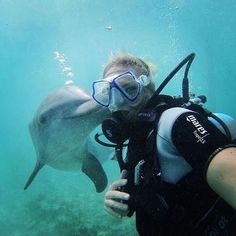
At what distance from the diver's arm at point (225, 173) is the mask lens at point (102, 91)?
1348mm

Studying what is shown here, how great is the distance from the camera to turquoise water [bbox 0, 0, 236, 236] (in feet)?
42.2

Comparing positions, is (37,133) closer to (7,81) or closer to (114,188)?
(114,188)

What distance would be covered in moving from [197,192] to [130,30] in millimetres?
38136

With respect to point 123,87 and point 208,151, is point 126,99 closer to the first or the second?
point 123,87

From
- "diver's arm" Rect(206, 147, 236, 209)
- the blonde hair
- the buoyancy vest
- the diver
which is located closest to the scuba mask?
the diver

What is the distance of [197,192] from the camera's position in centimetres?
228

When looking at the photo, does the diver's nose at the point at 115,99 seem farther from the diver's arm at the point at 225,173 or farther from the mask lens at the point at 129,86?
the diver's arm at the point at 225,173

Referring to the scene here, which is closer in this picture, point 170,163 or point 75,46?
point 170,163

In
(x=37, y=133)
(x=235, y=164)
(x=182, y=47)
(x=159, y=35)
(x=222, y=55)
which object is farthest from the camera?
(x=222, y=55)

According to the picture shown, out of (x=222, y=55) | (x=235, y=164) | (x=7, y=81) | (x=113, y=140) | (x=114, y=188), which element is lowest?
(x=7, y=81)

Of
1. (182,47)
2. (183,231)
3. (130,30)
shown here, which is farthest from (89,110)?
(182,47)

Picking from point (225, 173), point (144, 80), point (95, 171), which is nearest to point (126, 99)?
point (144, 80)

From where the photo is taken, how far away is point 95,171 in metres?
6.66

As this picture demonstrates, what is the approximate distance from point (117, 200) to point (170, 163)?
0.60 meters
